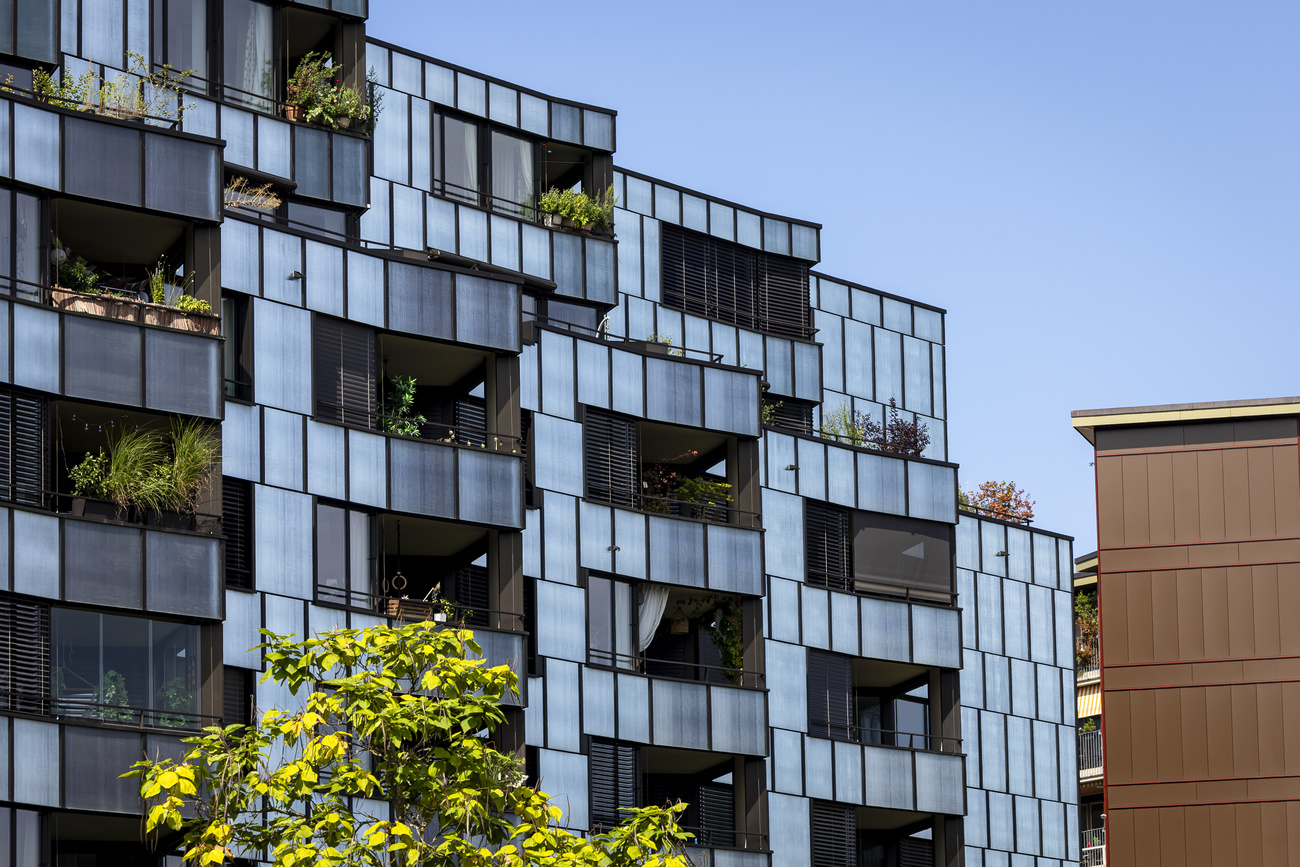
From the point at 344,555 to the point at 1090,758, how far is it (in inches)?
1582

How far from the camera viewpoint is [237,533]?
130 ft

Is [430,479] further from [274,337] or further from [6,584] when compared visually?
[6,584]

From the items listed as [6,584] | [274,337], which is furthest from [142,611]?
[274,337]

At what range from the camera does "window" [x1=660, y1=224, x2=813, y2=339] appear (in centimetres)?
5616

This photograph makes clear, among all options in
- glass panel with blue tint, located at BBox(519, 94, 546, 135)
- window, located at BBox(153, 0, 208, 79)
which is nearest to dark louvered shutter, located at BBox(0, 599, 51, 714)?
window, located at BBox(153, 0, 208, 79)

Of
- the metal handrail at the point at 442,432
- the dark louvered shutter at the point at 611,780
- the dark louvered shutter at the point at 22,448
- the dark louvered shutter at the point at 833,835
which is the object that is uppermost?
the metal handrail at the point at 442,432

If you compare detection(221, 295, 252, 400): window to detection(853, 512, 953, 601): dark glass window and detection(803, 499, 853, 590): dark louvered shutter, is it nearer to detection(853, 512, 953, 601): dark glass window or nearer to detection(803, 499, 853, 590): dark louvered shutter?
detection(803, 499, 853, 590): dark louvered shutter

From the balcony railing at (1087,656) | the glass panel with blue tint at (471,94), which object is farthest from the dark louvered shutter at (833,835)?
the balcony railing at (1087,656)

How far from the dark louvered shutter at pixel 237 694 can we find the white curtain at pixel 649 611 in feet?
34.0

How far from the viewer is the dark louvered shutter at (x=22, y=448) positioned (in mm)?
36438

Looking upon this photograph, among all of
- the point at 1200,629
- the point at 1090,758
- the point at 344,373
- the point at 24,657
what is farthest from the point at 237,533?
the point at 1090,758

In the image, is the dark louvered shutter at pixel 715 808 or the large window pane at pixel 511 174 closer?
the dark louvered shutter at pixel 715 808

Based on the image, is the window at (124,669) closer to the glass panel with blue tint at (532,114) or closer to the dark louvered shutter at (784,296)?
the glass panel with blue tint at (532,114)

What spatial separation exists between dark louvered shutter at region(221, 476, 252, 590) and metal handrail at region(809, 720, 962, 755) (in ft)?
50.7
